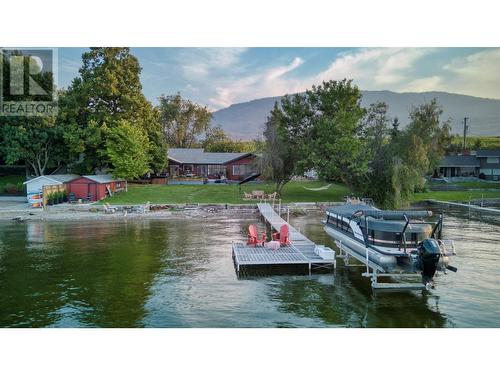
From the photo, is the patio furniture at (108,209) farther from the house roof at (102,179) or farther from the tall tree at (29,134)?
the tall tree at (29,134)

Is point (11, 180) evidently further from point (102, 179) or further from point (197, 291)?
point (197, 291)

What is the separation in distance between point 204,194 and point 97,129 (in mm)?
13203

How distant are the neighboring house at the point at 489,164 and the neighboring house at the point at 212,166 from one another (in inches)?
1409

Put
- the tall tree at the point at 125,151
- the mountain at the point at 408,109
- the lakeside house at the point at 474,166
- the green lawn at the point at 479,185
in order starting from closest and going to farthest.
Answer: the tall tree at the point at 125,151
the green lawn at the point at 479,185
the mountain at the point at 408,109
the lakeside house at the point at 474,166

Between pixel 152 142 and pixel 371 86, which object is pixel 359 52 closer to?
pixel 371 86

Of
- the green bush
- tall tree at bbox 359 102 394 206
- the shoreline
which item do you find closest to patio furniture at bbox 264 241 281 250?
the shoreline

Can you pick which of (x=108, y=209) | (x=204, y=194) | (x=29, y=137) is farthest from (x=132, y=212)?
(x=29, y=137)

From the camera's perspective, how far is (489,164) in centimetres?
6241

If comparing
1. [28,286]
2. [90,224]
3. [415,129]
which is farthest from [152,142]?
[28,286]

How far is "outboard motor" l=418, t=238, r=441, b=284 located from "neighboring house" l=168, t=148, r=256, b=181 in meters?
41.7

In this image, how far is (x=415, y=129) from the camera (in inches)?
1487

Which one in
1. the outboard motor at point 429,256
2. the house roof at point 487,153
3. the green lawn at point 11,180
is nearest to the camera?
the outboard motor at point 429,256

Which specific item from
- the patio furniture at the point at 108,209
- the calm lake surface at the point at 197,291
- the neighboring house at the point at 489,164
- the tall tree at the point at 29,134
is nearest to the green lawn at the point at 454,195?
the neighboring house at the point at 489,164

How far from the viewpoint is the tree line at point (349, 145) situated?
116 feet
